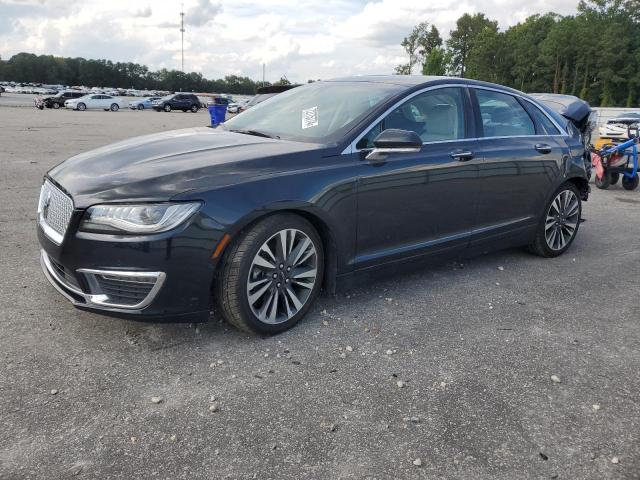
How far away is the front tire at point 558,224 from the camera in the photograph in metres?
5.41

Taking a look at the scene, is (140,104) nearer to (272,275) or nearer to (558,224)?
(558,224)

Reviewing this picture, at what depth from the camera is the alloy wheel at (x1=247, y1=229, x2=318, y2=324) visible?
340 centimetres

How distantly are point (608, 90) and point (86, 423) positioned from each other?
260 feet

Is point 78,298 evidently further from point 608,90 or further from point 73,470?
point 608,90

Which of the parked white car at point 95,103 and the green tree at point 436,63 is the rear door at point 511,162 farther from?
the green tree at point 436,63

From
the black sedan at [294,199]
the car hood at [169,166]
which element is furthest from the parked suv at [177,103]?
the car hood at [169,166]

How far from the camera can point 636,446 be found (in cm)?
259

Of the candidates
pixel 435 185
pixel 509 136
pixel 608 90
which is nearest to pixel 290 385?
pixel 435 185

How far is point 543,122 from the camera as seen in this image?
5.36 meters

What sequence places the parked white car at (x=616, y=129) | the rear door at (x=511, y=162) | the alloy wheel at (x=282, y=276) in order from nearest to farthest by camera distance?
the alloy wheel at (x=282, y=276), the rear door at (x=511, y=162), the parked white car at (x=616, y=129)

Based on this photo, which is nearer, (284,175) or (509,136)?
(284,175)

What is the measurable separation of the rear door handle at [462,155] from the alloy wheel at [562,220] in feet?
4.82

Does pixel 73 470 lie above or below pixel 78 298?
below

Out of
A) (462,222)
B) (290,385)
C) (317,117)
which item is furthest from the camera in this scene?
(462,222)
